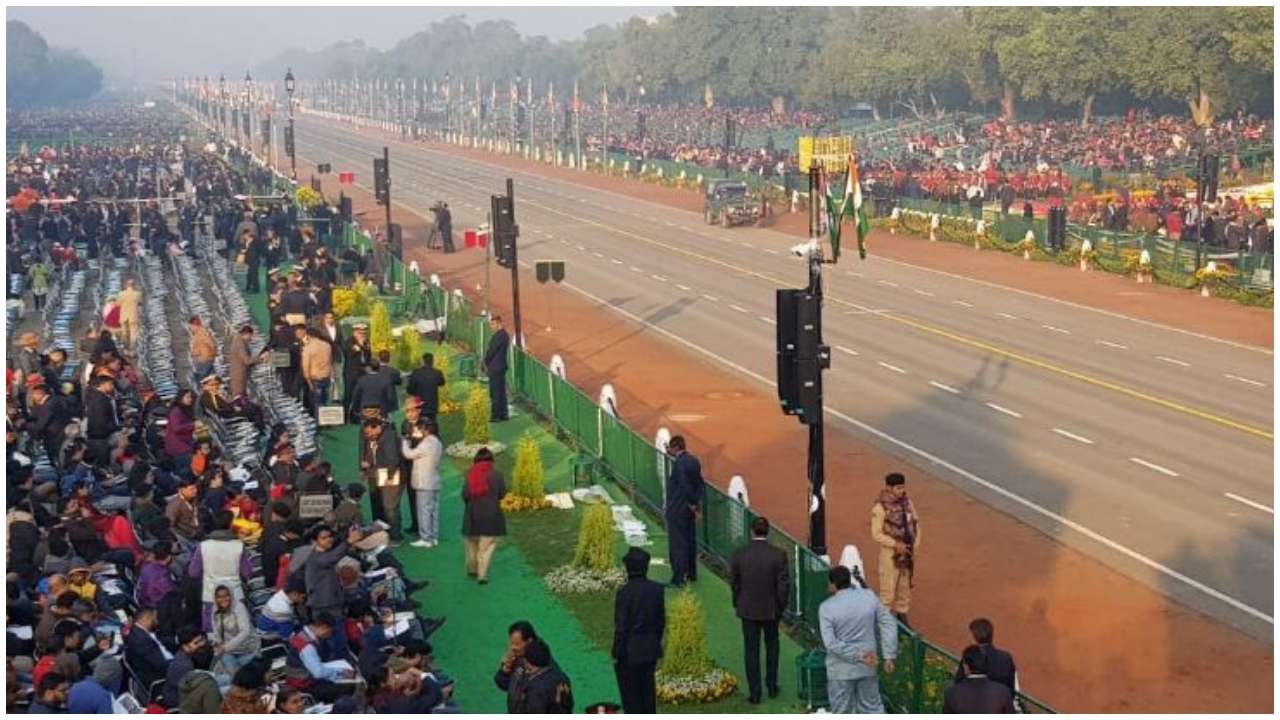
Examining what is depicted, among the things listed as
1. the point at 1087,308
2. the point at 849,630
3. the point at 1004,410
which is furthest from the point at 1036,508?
the point at 1087,308

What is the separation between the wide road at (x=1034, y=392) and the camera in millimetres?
23375

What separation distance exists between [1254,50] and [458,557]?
78.8 meters

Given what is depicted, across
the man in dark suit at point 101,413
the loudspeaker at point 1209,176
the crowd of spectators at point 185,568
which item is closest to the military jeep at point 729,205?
the loudspeaker at point 1209,176

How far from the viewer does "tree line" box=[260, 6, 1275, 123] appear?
Result: 99812 millimetres

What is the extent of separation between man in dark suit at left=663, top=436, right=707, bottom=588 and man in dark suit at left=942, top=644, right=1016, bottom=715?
685 centimetres

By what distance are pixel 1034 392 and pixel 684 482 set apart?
15347mm

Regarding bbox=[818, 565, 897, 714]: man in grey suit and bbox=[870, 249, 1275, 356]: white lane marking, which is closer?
bbox=[818, 565, 897, 714]: man in grey suit

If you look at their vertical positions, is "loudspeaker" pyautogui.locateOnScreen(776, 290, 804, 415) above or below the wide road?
above

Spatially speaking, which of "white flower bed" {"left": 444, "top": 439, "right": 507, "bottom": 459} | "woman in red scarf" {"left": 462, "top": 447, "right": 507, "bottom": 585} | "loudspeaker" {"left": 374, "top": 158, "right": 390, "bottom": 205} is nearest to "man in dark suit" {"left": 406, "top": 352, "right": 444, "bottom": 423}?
"white flower bed" {"left": 444, "top": 439, "right": 507, "bottom": 459}

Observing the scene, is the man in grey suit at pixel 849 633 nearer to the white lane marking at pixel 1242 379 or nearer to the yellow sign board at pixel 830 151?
the white lane marking at pixel 1242 379

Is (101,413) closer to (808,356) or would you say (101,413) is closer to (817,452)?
(817,452)

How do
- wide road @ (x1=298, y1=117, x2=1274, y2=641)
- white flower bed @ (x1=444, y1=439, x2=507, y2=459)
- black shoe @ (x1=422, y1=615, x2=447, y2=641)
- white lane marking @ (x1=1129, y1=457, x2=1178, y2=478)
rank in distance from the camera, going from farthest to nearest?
1. white flower bed @ (x1=444, y1=439, x2=507, y2=459)
2. white lane marking @ (x1=1129, y1=457, x2=1178, y2=478)
3. wide road @ (x1=298, y1=117, x2=1274, y2=641)
4. black shoe @ (x1=422, y1=615, x2=447, y2=641)

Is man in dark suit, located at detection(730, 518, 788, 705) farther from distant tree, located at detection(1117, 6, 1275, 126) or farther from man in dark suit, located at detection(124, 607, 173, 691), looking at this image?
distant tree, located at detection(1117, 6, 1275, 126)

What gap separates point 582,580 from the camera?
20.2 metres
